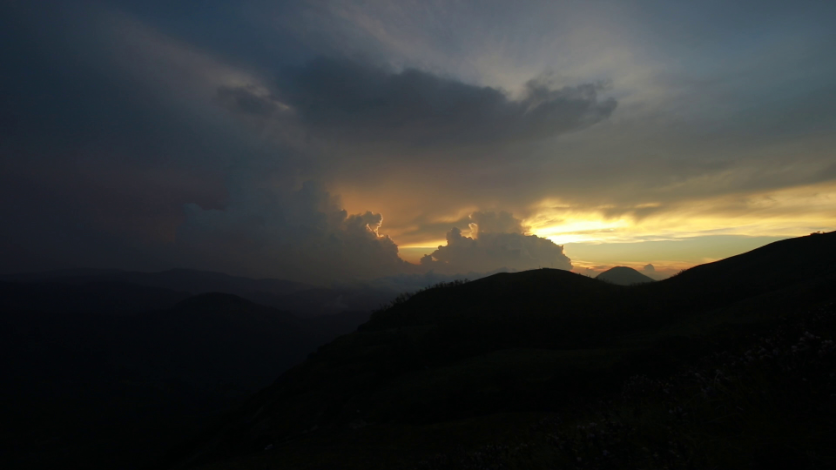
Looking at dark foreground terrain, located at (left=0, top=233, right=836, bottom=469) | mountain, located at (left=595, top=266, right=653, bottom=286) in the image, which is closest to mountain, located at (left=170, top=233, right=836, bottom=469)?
dark foreground terrain, located at (left=0, top=233, right=836, bottom=469)

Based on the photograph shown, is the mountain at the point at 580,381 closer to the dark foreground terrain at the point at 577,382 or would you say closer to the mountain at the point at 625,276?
the dark foreground terrain at the point at 577,382

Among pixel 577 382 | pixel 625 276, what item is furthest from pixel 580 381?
pixel 625 276

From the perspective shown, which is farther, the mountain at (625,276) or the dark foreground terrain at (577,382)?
the mountain at (625,276)

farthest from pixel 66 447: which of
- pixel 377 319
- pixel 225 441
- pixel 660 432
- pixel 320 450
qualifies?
pixel 660 432

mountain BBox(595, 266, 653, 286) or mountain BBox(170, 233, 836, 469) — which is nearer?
mountain BBox(170, 233, 836, 469)

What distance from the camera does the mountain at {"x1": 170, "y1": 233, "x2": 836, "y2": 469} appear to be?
12.9 ft

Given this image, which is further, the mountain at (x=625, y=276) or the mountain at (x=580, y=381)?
the mountain at (x=625, y=276)

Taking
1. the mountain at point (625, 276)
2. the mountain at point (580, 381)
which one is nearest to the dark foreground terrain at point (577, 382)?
the mountain at point (580, 381)

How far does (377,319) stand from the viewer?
52.5 m

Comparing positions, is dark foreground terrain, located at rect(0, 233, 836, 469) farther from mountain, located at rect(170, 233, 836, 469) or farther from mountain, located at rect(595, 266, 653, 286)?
mountain, located at rect(595, 266, 653, 286)

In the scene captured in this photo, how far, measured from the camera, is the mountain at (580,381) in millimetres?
3930

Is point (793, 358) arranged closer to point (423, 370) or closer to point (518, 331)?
point (423, 370)

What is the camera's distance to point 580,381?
55.4 ft

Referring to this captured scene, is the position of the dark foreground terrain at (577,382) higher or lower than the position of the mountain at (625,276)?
lower
